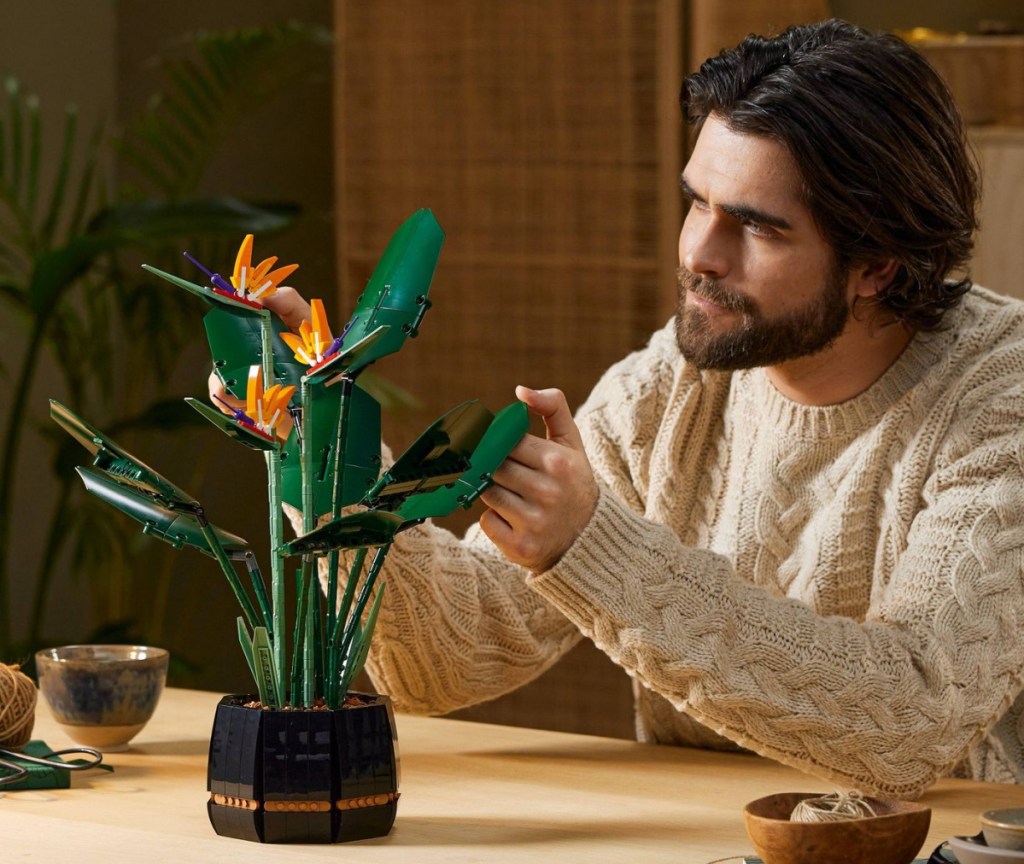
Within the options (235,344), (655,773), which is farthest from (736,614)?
(235,344)

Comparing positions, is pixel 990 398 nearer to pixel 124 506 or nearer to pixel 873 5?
pixel 124 506

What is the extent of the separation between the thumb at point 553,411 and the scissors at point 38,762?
538 mm

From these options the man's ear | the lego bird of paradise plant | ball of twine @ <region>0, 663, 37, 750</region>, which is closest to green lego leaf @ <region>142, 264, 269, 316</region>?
the lego bird of paradise plant

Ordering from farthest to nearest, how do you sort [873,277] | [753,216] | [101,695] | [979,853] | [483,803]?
[873,277], [753,216], [101,695], [483,803], [979,853]

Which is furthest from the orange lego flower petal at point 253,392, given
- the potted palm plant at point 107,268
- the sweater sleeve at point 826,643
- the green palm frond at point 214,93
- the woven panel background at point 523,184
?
the green palm frond at point 214,93

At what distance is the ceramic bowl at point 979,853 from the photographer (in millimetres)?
1071

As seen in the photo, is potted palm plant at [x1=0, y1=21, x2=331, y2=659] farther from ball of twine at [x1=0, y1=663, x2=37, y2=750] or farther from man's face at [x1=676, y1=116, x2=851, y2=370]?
ball of twine at [x1=0, y1=663, x2=37, y2=750]

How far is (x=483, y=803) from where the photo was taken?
146cm

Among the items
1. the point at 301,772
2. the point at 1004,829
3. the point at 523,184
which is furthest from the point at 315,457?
the point at 523,184

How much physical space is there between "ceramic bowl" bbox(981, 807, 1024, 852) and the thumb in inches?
18.1

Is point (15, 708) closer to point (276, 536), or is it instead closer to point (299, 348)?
point (276, 536)

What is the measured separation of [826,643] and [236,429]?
623 mm

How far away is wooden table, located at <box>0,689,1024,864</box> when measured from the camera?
1296mm

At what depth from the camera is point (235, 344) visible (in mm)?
1323
